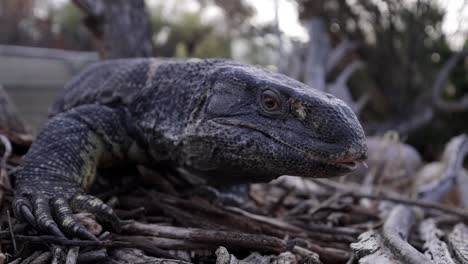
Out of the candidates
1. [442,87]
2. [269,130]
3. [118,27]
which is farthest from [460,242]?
[442,87]

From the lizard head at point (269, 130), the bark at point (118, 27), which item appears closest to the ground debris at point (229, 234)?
the lizard head at point (269, 130)

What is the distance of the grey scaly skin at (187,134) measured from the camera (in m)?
2.44

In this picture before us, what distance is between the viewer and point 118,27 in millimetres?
5023

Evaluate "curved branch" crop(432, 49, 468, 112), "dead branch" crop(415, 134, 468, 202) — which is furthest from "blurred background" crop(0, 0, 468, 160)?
"dead branch" crop(415, 134, 468, 202)

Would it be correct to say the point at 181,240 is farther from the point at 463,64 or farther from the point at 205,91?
the point at 463,64

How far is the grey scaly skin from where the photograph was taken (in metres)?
2.44

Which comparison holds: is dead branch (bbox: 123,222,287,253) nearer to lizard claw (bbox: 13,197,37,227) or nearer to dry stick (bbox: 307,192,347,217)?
lizard claw (bbox: 13,197,37,227)

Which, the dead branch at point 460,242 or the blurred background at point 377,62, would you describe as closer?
the dead branch at point 460,242

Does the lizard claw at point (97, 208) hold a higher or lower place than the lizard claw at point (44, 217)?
higher

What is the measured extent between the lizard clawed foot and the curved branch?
961 centimetres

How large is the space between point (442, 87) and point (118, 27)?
26.9ft

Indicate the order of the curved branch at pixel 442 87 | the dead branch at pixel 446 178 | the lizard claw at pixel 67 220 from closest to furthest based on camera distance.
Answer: the lizard claw at pixel 67 220 < the dead branch at pixel 446 178 < the curved branch at pixel 442 87

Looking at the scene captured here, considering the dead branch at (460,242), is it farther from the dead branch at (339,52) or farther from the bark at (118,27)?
the dead branch at (339,52)

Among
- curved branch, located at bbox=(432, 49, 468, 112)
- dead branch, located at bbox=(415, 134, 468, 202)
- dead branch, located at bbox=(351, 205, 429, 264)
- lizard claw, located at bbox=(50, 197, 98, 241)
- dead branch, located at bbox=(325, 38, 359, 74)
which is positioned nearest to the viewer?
dead branch, located at bbox=(351, 205, 429, 264)
